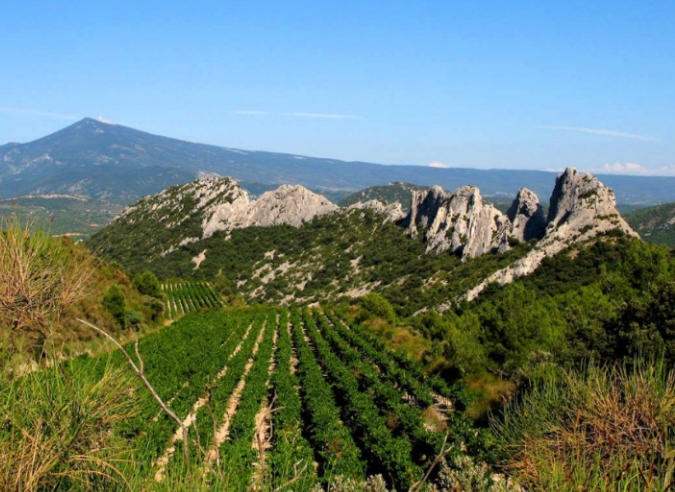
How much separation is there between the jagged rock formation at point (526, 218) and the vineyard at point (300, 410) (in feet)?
135

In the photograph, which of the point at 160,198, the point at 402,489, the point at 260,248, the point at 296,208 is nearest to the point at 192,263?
the point at 260,248

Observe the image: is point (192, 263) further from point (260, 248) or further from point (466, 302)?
point (466, 302)

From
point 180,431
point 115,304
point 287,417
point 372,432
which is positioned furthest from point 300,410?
point 115,304

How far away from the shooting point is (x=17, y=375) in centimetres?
411

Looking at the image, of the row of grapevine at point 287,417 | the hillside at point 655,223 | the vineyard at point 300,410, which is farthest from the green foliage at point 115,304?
the hillside at point 655,223

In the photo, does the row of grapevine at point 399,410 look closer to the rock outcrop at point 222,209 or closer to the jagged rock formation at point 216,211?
the rock outcrop at point 222,209

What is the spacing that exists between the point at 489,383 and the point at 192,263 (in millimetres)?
96621

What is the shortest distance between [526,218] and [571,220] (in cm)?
1025

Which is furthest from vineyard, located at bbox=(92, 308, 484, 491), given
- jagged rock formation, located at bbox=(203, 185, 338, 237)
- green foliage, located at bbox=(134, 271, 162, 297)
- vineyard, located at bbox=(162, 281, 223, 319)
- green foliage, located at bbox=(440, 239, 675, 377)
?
jagged rock formation, located at bbox=(203, 185, 338, 237)

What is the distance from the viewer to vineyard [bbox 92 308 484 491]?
12.1 meters

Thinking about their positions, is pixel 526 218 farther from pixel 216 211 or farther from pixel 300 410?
pixel 216 211

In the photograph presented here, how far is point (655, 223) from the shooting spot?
17300 centimetres

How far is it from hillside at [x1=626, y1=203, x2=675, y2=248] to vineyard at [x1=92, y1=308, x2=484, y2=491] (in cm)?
15824

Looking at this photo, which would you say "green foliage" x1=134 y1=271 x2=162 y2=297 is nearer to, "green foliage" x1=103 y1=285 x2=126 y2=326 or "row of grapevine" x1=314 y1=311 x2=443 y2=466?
"green foliage" x1=103 y1=285 x2=126 y2=326
